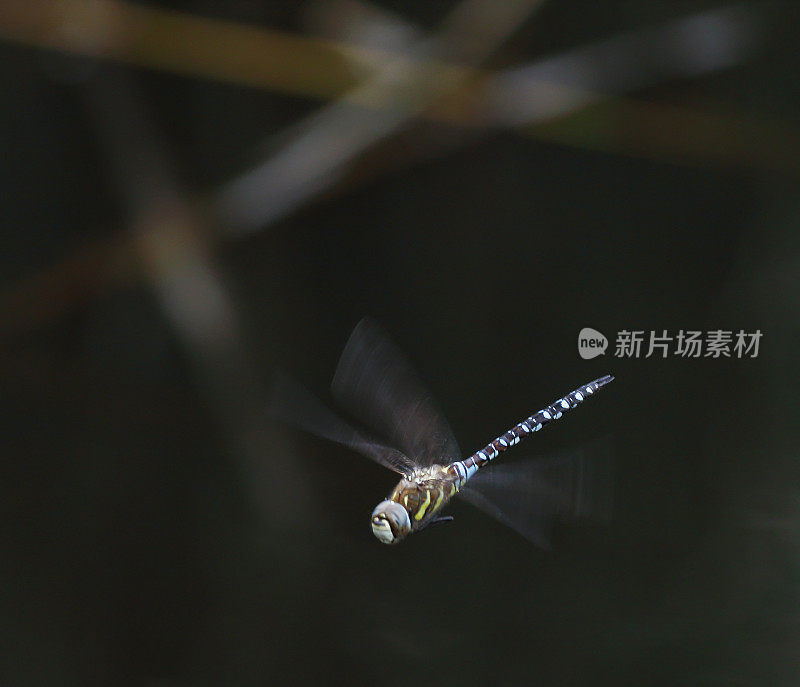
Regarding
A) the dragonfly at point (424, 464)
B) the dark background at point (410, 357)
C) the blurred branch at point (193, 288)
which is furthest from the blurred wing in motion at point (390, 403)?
the blurred branch at point (193, 288)

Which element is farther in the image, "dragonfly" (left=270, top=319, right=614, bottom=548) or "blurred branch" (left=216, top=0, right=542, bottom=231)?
"blurred branch" (left=216, top=0, right=542, bottom=231)

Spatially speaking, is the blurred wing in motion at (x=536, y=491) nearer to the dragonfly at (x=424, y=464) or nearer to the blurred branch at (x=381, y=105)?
the dragonfly at (x=424, y=464)

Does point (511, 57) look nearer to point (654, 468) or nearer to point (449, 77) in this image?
point (449, 77)

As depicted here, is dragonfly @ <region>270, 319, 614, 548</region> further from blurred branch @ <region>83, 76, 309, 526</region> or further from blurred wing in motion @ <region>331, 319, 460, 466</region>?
blurred branch @ <region>83, 76, 309, 526</region>

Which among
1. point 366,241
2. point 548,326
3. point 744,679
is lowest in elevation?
point 744,679

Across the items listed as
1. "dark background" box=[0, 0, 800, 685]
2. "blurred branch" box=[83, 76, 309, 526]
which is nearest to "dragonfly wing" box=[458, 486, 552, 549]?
"dark background" box=[0, 0, 800, 685]

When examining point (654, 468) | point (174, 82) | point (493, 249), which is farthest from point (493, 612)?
point (174, 82)
